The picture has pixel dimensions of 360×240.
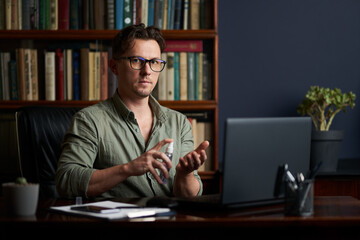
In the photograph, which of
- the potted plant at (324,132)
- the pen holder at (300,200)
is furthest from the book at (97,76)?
the pen holder at (300,200)

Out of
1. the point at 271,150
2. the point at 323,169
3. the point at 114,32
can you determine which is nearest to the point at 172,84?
the point at 114,32

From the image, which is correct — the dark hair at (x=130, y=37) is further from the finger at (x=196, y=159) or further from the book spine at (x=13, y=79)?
the book spine at (x=13, y=79)

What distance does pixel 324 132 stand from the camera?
2.58 metres

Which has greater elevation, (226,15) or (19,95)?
(226,15)

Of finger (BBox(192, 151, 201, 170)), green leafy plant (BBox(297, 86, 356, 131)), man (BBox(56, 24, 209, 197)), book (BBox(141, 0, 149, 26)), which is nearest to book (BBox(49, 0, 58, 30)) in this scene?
book (BBox(141, 0, 149, 26))

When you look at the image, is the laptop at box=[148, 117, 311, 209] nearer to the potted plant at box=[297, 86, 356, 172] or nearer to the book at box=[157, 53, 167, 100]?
the potted plant at box=[297, 86, 356, 172]

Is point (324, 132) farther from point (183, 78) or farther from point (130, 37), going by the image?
point (130, 37)

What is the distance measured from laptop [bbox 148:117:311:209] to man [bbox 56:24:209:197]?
412 mm

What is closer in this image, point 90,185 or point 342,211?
point 342,211

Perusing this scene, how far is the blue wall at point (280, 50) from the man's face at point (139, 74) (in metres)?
1.09

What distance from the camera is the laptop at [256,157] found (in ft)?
4.17

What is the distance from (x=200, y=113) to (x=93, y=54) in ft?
2.20

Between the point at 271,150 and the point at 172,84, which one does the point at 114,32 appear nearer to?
the point at 172,84

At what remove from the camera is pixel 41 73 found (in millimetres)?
2861
